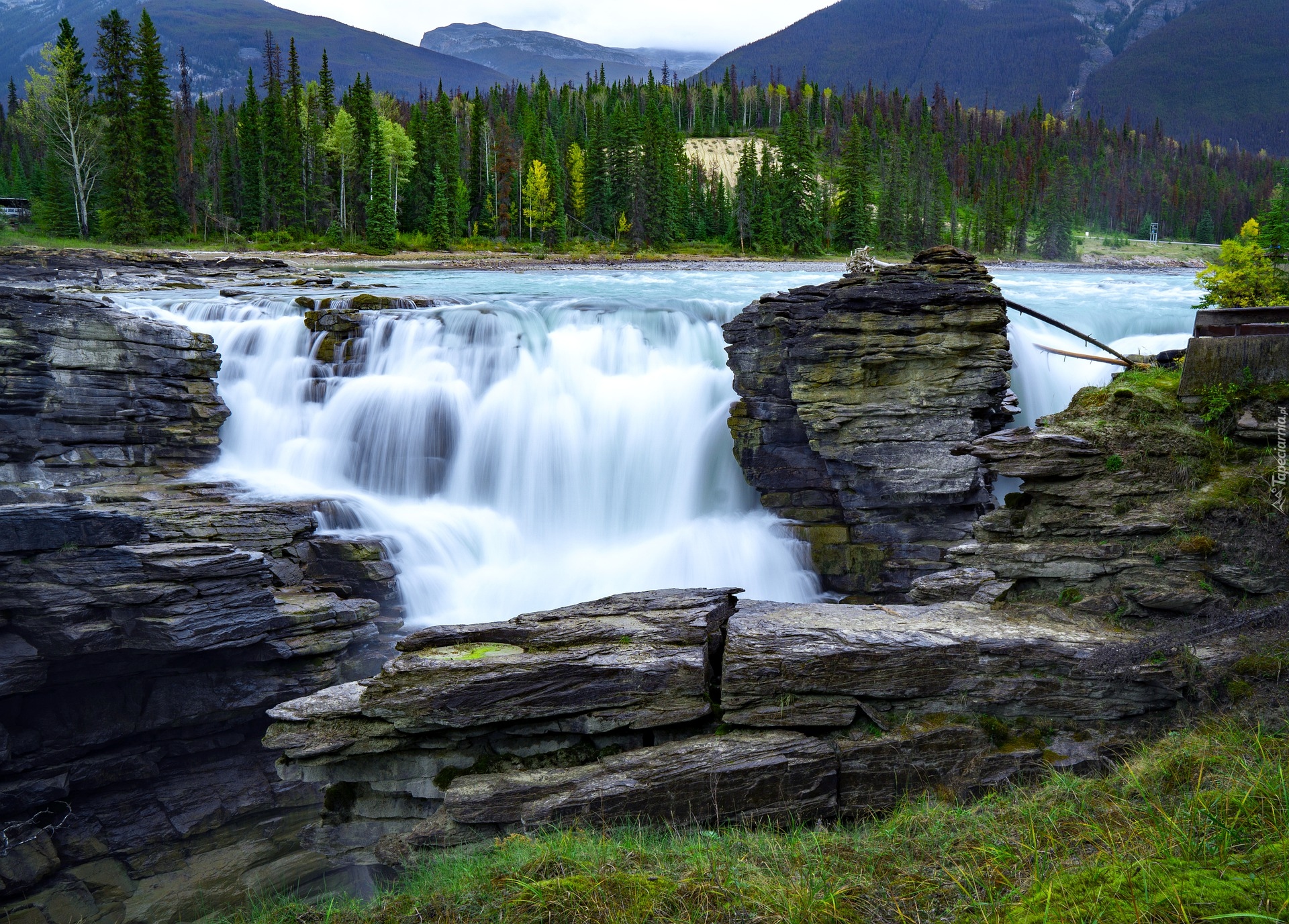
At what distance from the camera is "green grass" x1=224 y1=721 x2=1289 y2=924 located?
3.37 m

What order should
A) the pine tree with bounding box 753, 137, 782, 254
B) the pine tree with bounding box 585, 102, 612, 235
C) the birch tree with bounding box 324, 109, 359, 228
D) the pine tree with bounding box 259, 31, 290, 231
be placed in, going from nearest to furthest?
the pine tree with bounding box 259, 31, 290, 231
the birch tree with bounding box 324, 109, 359, 228
the pine tree with bounding box 753, 137, 782, 254
the pine tree with bounding box 585, 102, 612, 235

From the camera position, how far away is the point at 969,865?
4.29m

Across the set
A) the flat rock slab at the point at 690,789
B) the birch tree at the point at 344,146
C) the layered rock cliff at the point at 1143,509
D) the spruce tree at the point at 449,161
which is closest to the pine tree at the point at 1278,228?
the layered rock cliff at the point at 1143,509

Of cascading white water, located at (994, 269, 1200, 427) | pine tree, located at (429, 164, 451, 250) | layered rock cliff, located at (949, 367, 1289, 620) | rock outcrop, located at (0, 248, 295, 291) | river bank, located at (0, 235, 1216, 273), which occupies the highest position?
pine tree, located at (429, 164, 451, 250)

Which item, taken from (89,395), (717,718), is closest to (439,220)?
(89,395)

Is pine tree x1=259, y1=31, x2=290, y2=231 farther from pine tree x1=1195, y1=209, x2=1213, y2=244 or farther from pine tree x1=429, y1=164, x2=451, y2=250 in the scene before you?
pine tree x1=1195, y1=209, x2=1213, y2=244

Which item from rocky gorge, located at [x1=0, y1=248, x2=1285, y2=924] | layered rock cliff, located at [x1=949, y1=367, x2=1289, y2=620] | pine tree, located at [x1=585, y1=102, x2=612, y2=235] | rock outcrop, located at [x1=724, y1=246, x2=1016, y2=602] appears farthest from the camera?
pine tree, located at [x1=585, y1=102, x2=612, y2=235]

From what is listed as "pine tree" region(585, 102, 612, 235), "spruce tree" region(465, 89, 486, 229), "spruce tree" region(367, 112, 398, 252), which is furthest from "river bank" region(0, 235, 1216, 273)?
"spruce tree" region(465, 89, 486, 229)

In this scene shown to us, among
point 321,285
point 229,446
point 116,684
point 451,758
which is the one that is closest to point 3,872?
point 116,684

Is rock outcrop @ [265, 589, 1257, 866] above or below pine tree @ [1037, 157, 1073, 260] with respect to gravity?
below

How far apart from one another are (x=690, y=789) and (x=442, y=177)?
6948cm

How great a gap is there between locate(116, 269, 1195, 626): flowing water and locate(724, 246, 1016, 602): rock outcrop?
4.08 feet

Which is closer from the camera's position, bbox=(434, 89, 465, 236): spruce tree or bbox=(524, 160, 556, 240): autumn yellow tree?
bbox=(434, 89, 465, 236): spruce tree

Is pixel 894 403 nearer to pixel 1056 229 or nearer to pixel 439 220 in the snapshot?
pixel 439 220
